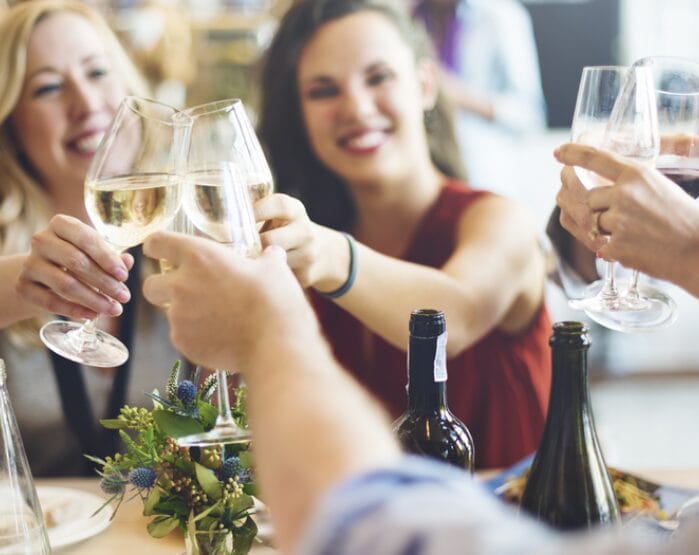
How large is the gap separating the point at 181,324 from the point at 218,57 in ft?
10.7

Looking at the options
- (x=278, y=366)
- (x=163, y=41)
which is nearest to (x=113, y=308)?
(x=278, y=366)

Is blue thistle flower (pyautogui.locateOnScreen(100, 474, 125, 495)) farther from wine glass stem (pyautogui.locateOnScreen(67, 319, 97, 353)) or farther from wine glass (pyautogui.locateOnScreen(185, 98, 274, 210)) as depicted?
wine glass (pyautogui.locateOnScreen(185, 98, 274, 210))

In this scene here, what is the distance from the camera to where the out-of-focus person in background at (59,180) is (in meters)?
1.76

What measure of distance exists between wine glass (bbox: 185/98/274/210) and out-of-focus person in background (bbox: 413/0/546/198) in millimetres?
2665

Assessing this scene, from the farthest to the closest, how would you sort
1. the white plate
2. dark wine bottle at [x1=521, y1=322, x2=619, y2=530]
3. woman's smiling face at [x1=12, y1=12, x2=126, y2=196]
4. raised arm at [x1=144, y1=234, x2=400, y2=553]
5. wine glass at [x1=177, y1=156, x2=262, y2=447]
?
woman's smiling face at [x1=12, y1=12, x2=126, y2=196] < the white plate < dark wine bottle at [x1=521, y1=322, x2=619, y2=530] < wine glass at [x1=177, y1=156, x2=262, y2=447] < raised arm at [x1=144, y1=234, x2=400, y2=553]

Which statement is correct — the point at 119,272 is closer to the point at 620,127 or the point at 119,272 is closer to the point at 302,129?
the point at 620,127

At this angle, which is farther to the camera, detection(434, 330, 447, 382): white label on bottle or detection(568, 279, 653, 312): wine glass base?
detection(568, 279, 653, 312): wine glass base

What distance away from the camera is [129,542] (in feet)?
3.50

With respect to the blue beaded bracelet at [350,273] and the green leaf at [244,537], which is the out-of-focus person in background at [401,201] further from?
the green leaf at [244,537]

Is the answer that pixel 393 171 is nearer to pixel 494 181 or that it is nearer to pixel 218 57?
pixel 494 181

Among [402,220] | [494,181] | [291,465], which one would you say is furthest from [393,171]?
[494,181]

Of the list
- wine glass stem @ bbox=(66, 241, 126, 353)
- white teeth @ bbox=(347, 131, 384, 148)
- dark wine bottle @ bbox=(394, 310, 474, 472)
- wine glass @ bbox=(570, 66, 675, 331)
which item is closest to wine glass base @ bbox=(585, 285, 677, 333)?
wine glass @ bbox=(570, 66, 675, 331)

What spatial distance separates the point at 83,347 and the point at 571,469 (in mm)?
539

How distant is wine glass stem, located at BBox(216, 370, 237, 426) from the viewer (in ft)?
2.64
